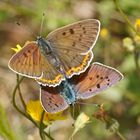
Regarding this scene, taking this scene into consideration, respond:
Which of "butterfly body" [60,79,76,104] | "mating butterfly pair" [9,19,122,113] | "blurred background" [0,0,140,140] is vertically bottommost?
"blurred background" [0,0,140,140]

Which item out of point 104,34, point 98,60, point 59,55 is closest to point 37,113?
point 59,55

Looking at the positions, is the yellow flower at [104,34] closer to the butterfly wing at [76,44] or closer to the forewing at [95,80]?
the butterfly wing at [76,44]

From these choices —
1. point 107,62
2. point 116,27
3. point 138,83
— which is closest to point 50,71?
point 138,83

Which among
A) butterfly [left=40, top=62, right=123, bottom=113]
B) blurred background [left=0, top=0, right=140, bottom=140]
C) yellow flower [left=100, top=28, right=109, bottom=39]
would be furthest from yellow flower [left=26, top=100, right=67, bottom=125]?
yellow flower [left=100, top=28, right=109, bottom=39]

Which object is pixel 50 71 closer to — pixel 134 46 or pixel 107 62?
pixel 134 46

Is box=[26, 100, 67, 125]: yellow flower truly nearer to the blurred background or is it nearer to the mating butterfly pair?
the mating butterfly pair

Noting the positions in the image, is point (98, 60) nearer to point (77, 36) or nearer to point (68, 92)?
point (77, 36)
